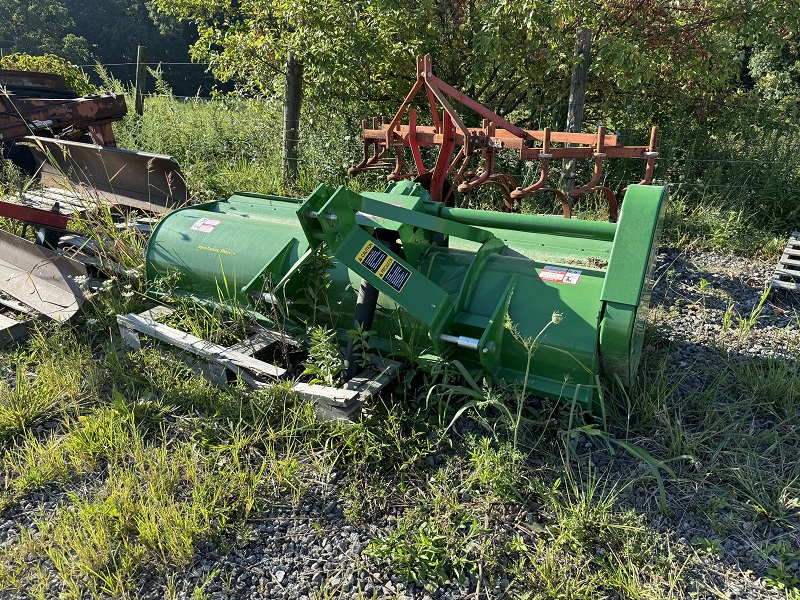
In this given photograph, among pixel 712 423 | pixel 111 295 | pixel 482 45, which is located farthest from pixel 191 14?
→ pixel 712 423

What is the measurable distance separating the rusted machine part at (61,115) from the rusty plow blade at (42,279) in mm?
1943

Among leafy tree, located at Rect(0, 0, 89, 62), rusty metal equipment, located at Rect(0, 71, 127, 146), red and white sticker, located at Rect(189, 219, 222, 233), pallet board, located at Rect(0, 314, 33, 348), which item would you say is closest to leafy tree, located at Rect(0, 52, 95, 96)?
rusty metal equipment, located at Rect(0, 71, 127, 146)

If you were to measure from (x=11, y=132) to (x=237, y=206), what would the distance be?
306cm

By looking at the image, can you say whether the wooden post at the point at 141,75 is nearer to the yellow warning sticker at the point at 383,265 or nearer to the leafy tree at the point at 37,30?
the yellow warning sticker at the point at 383,265

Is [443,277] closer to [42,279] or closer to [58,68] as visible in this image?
[42,279]

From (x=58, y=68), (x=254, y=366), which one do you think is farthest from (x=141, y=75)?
(x=254, y=366)

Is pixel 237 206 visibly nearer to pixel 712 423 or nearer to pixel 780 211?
pixel 712 423

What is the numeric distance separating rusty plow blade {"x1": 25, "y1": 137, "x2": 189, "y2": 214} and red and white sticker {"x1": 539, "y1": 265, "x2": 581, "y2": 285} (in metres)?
2.69

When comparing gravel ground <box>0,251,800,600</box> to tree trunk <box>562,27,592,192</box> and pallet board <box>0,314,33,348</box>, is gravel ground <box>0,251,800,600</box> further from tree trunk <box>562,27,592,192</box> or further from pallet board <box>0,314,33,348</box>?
tree trunk <box>562,27,592,192</box>

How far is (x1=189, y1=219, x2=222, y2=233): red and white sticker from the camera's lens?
353cm

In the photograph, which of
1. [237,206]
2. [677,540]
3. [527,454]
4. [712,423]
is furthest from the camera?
[237,206]

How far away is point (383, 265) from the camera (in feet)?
8.53

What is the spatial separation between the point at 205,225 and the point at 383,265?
1.49m

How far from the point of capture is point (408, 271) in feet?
8.70
